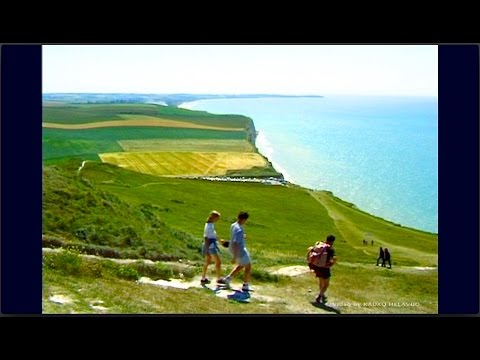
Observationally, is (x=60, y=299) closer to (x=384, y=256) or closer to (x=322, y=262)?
(x=322, y=262)

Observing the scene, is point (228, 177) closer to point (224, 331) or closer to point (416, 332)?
point (224, 331)

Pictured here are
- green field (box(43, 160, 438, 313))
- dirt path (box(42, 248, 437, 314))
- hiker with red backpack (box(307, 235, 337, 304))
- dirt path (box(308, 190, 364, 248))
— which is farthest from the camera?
dirt path (box(308, 190, 364, 248))

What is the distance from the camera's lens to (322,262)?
12.9 meters

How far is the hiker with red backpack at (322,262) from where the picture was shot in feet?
42.2

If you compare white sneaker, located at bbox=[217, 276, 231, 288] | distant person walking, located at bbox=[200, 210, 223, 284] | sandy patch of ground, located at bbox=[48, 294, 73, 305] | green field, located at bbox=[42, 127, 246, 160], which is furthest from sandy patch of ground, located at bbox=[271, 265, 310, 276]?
sandy patch of ground, located at bbox=[48, 294, 73, 305]

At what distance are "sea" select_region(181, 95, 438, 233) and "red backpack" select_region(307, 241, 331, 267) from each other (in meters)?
1.57

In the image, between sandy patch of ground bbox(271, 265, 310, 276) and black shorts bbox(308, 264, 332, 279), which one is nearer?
black shorts bbox(308, 264, 332, 279)

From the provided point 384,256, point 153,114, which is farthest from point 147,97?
point 384,256

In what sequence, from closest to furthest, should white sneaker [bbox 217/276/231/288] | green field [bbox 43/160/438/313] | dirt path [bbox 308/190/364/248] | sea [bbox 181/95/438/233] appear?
green field [bbox 43/160/438/313] < white sneaker [bbox 217/276/231/288] < sea [bbox 181/95/438/233] < dirt path [bbox 308/190/364/248]

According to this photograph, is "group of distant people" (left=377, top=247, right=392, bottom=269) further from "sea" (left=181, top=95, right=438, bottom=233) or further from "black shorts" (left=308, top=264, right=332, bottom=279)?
"black shorts" (left=308, top=264, right=332, bottom=279)

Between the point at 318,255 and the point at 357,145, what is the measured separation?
2515mm

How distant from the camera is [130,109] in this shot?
1472cm

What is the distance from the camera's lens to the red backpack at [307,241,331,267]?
12.9 m

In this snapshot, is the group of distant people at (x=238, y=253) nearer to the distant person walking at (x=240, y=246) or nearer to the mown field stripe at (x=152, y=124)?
the distant person walking at (x=240, y=246)
